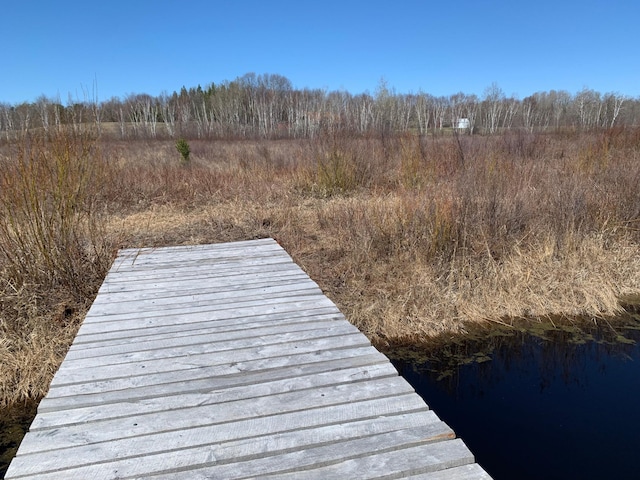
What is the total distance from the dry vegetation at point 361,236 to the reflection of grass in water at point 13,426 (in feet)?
0.32

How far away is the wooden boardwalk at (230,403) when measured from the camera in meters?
1.57

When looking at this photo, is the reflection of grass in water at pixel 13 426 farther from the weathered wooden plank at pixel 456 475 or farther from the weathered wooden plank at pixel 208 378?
the weathered wooden plank at pixel 456 475

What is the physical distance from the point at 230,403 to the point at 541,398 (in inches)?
102

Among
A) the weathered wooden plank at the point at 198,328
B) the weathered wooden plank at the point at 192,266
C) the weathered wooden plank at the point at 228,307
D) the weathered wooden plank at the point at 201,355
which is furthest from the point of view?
the weathered wooden plank at the point at 192,266

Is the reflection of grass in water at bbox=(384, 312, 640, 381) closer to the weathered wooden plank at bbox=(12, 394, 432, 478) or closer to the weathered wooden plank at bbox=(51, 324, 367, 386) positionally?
the weathered wooden plank at bbox=(51, 324, 367, 386)

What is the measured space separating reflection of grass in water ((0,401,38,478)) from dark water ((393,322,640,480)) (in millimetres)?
2778

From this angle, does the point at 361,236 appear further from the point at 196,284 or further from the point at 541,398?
the point at 541,398

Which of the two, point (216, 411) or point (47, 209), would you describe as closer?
point (216, 411)

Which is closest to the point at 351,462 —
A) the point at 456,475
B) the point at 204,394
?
the point at 456,475

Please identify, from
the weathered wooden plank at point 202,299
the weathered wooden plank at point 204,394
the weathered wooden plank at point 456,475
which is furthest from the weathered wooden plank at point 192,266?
the weathered wooden plank at point 456,475

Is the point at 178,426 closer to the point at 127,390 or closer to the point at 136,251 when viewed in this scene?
the point at 127,390

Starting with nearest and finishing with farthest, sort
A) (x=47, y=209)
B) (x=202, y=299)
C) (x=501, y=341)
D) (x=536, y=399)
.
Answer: (x=202, y=299), (x=536, y=399), (x=47, y=209), (x=501, y=341)

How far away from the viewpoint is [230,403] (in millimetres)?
1955

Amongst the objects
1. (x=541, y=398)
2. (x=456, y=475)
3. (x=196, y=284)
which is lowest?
(x=541, y=398)
